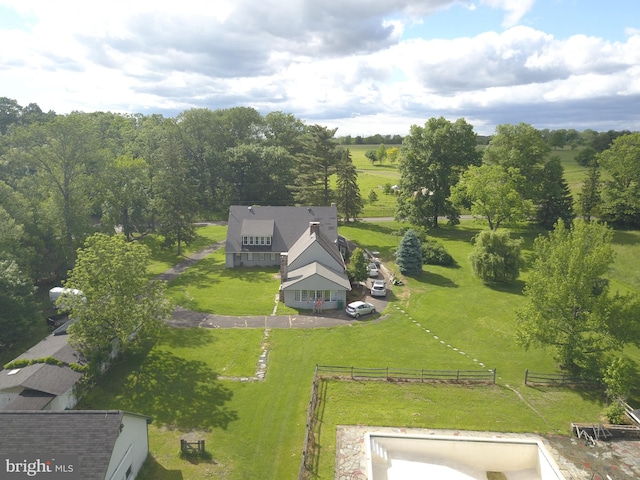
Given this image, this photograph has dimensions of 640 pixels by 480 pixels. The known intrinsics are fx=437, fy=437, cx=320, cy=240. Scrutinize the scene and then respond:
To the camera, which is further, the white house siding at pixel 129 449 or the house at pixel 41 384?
the house at pixel 41 384

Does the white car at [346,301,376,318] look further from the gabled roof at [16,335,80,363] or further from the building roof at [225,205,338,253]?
the gabled roof at [16,335,80,363]

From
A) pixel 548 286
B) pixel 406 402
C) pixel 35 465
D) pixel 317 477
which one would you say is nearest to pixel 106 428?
pixel 35 465

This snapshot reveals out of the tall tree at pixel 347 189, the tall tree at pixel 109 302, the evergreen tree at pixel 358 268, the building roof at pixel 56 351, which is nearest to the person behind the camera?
the building roof at pixel 56 351

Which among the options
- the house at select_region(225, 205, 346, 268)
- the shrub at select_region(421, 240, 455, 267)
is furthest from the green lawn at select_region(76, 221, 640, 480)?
the shrub at select_region(421, 240, 455, 267)

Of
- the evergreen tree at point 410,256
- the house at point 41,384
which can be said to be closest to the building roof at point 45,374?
the house at point 41,384

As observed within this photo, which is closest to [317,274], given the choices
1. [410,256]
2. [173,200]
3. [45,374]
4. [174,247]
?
[410,256]

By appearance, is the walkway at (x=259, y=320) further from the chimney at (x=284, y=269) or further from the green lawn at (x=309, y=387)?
the chimney at (x=284, y=269)

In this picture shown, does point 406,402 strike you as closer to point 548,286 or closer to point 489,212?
point 548,286
